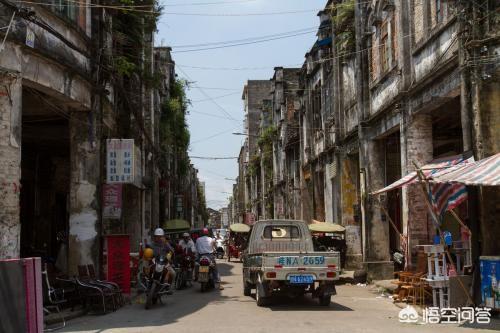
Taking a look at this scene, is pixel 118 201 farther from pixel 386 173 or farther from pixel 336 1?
pixel 336 1

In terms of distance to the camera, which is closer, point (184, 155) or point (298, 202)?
point (298, 202)

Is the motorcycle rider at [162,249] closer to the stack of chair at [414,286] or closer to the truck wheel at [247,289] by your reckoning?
the truck wheel at [247,289]

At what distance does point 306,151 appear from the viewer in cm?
3234

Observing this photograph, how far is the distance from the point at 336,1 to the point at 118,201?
13.2 m

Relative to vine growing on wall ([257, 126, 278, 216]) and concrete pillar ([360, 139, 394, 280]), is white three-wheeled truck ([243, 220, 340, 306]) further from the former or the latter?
vine growing on wall ([257, 126, 278, 216])

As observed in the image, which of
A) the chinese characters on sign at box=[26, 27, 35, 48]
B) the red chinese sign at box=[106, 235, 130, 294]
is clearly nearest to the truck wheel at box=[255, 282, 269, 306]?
the red chinese sign at box=[106, 235, 130, 294]

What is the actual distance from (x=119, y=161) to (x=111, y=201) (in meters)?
1.14

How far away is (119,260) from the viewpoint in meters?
14.4

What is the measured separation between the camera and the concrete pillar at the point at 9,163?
419 inches

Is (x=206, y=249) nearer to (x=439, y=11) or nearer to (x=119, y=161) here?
(x=119, y=161)

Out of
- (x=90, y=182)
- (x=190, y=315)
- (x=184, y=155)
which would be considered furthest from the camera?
(x=184, y=155)

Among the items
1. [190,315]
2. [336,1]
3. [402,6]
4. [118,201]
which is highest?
[336,1]

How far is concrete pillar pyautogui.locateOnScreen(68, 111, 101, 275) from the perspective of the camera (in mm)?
14406

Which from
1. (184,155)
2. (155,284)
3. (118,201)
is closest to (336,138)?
(118,201)
